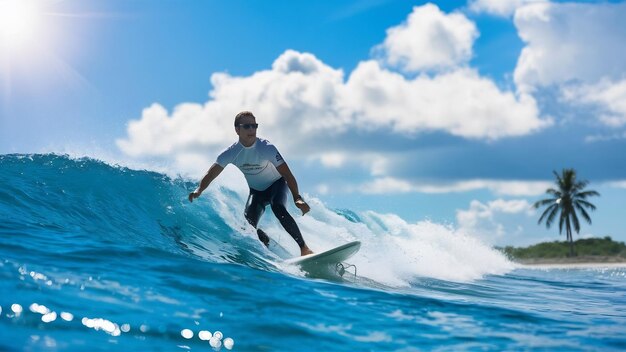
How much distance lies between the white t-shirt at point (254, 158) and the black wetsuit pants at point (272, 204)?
25 cm

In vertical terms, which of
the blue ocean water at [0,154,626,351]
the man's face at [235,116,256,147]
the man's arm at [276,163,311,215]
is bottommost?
the blue ocean water at [0,154,626,351]

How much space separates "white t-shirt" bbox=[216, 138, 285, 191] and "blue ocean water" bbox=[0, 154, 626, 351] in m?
1.13

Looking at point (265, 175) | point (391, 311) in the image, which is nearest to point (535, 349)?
point (391, 311)

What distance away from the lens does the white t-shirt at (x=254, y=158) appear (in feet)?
25.3

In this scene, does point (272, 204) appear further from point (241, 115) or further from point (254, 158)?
point (241, 115)

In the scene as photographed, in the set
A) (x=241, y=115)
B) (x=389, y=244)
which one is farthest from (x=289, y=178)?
(x=389, y=244)

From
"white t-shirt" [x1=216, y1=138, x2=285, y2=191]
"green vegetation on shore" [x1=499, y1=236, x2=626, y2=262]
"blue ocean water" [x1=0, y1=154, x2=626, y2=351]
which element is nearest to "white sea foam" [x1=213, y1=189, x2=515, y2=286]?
"blue ocean water" [x1=0, y1=154, x2=626, y2=351]

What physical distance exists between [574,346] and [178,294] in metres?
3.07

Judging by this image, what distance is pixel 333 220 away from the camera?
583 inches

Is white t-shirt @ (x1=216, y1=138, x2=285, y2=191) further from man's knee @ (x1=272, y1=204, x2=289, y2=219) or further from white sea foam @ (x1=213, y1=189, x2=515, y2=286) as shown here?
white sea foam @ (x1=213, y1=189, x2=515, y2=286)

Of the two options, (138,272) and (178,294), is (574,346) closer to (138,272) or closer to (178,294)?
(178,294)

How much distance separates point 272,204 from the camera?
802cm

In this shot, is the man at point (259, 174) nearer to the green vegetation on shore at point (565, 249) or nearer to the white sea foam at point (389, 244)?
the white sea foam at point (389, 244)

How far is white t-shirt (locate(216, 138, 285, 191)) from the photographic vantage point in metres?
7.70
